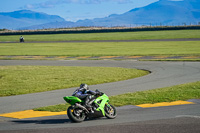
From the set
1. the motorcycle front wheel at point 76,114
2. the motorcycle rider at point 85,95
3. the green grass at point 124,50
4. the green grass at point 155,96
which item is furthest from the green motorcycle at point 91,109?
the green grass at point 124,50

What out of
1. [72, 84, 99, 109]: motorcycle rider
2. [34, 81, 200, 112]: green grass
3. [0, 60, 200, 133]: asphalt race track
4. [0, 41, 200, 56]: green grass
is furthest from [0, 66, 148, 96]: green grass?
[0, 41, 200, 56]: green grass

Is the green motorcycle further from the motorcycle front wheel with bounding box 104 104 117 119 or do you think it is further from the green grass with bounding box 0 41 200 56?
the green grass with bounding box 0 41 200 56

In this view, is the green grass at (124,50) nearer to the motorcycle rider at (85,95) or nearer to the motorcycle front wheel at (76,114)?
the motorcycle rider at (85,95)

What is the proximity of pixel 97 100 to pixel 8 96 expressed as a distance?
8085 mm

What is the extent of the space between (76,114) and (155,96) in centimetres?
639

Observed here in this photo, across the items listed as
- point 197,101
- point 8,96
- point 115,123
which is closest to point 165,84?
point 197,101

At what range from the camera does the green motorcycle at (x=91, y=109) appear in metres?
12.5

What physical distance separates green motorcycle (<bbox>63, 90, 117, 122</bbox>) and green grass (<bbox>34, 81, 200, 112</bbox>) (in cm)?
286

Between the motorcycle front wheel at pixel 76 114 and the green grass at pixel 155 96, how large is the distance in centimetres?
285

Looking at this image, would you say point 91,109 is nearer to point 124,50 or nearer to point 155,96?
point 155,96

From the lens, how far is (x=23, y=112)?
1521cm

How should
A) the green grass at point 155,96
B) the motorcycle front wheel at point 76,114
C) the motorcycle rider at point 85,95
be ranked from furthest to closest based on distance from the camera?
1. the green grass at point 155,96
2. the motorcycle rider at point 85,95
3. the motorcycle front wheel at point 76,114

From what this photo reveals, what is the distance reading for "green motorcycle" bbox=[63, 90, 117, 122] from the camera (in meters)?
12.5

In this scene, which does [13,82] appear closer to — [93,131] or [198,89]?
[198,89]
